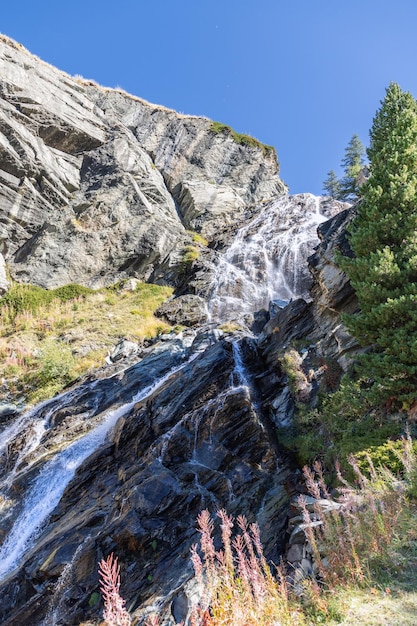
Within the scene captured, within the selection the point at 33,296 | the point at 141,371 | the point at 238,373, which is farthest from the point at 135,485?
the point at 33,296

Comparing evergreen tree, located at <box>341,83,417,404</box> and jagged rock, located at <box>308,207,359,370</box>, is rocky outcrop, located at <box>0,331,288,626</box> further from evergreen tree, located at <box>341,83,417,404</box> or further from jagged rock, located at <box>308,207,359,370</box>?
evergreen tree, located at <box>341,83,417,404</box>

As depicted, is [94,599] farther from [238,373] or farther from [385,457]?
[238,373]

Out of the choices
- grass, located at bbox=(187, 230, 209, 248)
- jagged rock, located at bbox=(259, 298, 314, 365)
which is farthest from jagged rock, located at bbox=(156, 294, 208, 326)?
grass, located at bbox=(187, 230, 209, 248)

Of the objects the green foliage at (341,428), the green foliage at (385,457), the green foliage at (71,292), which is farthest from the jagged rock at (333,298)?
the green foliage at (71,292)

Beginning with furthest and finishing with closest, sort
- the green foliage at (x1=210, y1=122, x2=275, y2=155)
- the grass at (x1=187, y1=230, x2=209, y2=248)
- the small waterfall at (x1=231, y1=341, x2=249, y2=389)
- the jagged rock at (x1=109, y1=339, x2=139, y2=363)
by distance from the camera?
1. the green foliage at (x1=210, y1=122, x2=275, y2=155)
2. the grass at (x1=187, y1=230, x2=209, y2=248)
3. the jagged rock at (x1=109, y1=339, x2=139, y2=363)
4. the small waterfall at (x1=231, y1=341, x2=249, y2=389)

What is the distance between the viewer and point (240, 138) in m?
44.9

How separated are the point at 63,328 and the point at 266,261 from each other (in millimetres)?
14106

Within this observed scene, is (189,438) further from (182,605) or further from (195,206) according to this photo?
(195,206)

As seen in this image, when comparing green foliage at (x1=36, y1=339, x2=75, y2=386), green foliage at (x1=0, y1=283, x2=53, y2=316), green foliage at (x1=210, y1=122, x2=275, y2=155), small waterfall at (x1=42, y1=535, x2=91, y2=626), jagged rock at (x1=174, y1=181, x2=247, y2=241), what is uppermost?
green foliage at (x1=210, y1=122, x2=275, y2=155)

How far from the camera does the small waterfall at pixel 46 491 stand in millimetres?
8938

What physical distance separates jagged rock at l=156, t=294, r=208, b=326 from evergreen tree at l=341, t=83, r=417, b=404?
13071mm

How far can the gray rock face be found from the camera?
94.5 feet

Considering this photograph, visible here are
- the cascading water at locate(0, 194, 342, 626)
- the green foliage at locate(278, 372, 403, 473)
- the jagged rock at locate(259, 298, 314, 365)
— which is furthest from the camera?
the jagged rock at locate(259, 298, 314, 365)

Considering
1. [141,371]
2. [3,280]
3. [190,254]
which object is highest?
[190,254]
